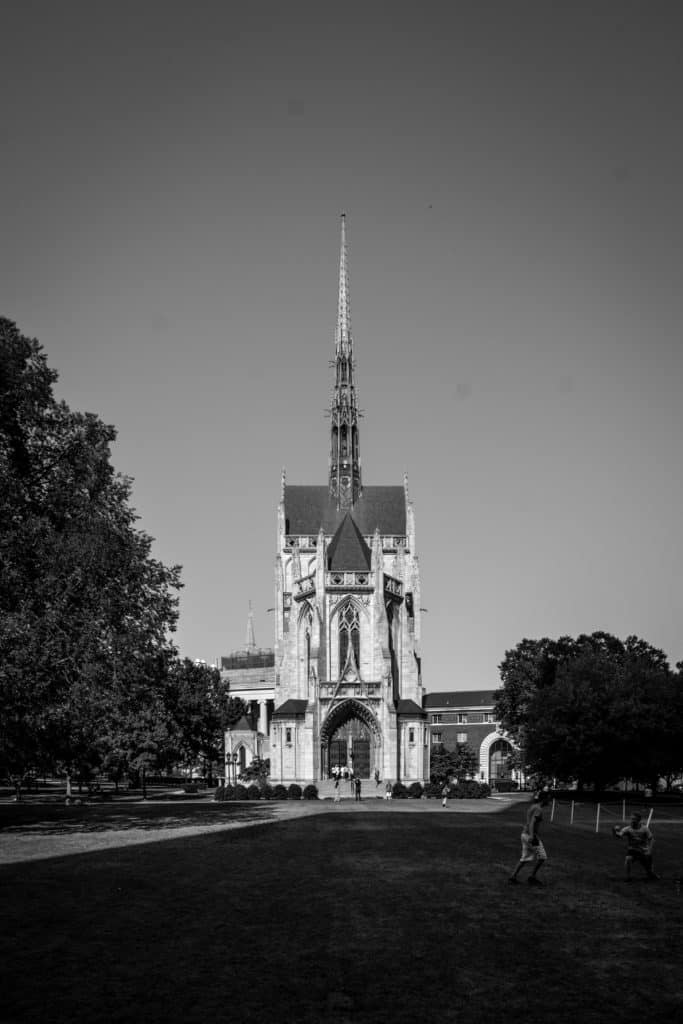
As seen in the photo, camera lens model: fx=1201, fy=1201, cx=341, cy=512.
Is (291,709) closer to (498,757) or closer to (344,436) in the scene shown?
(344,436)

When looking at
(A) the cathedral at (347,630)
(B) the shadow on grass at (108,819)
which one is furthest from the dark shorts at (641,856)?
(A) the cathedral at (347,630)

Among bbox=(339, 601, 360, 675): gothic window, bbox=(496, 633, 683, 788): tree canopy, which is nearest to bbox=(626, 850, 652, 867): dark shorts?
bbox=(496, 633, 683, 788): tree canopy

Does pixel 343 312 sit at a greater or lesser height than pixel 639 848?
greater

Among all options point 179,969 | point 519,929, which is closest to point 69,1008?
point 179,969

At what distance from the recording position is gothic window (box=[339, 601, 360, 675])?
352 feet

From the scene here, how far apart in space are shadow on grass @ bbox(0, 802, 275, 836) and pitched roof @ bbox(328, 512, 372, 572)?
49.2 meters

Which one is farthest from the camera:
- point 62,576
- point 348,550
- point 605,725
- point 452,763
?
point 452,763

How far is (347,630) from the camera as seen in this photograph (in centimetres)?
10819

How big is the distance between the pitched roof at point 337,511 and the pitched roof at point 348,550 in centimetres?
570

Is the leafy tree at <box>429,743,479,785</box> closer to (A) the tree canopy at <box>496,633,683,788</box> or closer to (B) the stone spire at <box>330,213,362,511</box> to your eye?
(B) the stone spire at <box>330,213,362,511</box>

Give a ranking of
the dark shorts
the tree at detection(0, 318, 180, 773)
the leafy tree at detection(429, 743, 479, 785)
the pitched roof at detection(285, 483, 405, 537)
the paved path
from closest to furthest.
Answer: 1. the dark shorts
2. the paved path
3. the tree at detection(0, 318, 180, 773)
4. the pitched roof at detection(285, 483, 405, 537)
5. the leafy tree at detection(429, 743, 479, 785)

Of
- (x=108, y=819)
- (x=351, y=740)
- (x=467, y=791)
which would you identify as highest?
(x=351, y=740)

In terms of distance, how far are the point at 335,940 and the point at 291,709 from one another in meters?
89.0

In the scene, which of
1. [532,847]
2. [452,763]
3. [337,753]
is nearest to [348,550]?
[337,753]
